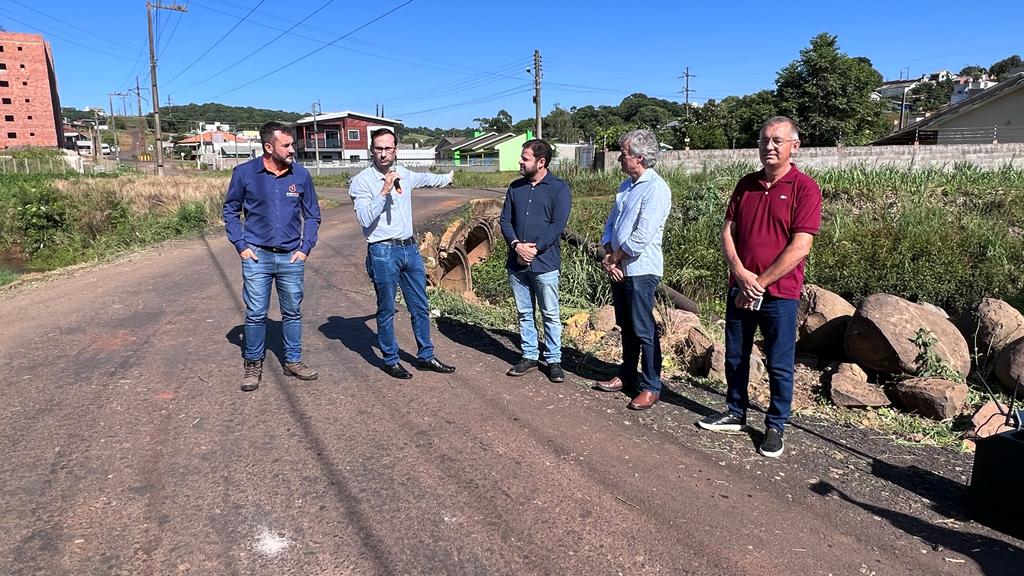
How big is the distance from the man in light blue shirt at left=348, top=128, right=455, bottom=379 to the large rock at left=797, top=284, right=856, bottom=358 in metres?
3.54

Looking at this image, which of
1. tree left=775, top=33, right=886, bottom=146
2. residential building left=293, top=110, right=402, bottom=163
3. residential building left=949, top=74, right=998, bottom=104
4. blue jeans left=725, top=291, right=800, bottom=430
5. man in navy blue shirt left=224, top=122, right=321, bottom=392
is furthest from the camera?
residential building left=293, top=110, right=402, bottom=163

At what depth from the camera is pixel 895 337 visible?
5.16 meters

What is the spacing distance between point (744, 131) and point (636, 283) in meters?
34.6

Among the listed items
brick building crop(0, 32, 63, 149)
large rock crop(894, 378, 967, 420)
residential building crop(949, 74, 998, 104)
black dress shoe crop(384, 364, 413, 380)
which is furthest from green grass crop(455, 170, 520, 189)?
brick building crop(0, 32, 63, 149)

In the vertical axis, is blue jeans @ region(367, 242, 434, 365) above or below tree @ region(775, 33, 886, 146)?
below

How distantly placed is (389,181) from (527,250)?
1.11 metres

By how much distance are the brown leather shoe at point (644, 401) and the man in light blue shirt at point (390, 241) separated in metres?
1.49

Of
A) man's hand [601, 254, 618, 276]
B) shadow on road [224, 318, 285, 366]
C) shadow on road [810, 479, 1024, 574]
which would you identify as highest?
man's hand [601, 254, 618, 276]

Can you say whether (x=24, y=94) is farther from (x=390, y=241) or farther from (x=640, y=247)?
(x=640, y=247)

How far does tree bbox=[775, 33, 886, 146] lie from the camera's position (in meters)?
30.4

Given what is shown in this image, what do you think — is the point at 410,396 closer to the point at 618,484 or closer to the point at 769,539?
the point at 618,484

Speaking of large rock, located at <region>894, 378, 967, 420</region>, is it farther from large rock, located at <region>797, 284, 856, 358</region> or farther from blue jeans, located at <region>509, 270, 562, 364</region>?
blue jeans, located at <region>509, 270, 562, 364</region>

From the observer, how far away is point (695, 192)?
11.0 meters

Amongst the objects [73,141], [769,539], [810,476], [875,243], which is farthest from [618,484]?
[73,141]
